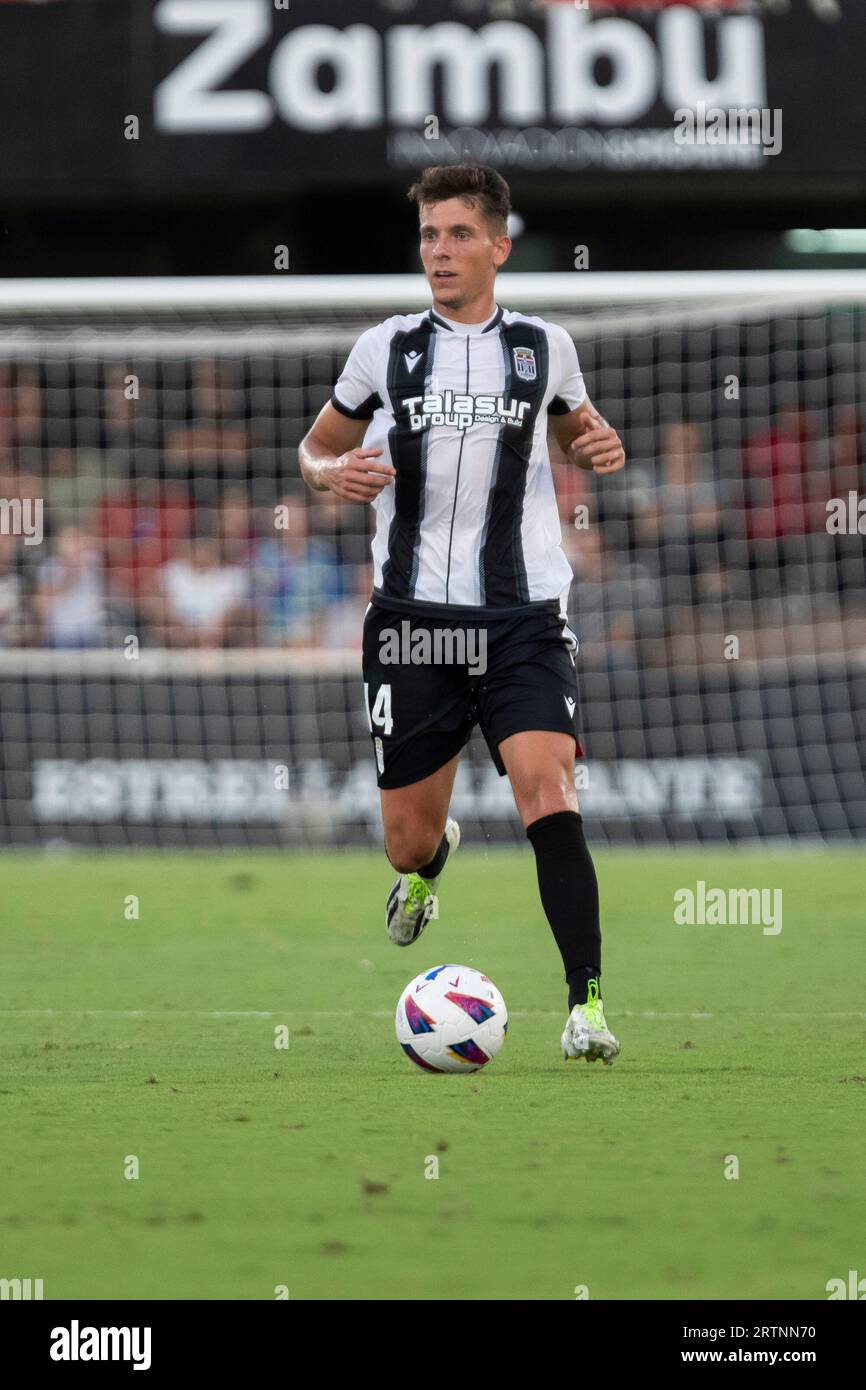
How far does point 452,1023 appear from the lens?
525 centimetres

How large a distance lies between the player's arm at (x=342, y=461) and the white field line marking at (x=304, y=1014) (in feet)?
5.86

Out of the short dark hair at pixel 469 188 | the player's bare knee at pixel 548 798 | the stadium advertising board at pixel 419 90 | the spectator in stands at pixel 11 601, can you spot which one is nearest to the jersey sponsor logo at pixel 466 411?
the short dark hair at pixel 469 188

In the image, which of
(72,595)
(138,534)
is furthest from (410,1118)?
(138,534)

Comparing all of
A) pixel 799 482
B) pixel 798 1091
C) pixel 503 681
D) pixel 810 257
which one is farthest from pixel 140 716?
pixel 798 1091

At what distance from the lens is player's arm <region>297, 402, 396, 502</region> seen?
17.9 feet

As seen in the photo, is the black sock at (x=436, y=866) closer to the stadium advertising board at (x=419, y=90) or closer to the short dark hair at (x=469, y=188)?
the short dark hair at (x=469, y=188)

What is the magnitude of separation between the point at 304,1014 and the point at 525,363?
88.3 inches

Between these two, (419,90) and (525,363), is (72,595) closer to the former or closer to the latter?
(419,90)

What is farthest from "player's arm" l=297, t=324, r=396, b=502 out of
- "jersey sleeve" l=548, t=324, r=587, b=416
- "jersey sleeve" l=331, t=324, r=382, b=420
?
"jersey sleeve" l=548, t=324, r=587, b=416

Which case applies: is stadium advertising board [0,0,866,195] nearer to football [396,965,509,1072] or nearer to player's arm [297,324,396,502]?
player's arm [297,324,396,502]

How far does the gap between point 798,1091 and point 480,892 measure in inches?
223

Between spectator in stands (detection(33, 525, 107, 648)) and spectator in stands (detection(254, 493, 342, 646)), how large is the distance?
1094mm

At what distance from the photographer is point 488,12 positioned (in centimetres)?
1231

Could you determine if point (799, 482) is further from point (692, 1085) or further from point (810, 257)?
point (692, 1085)
